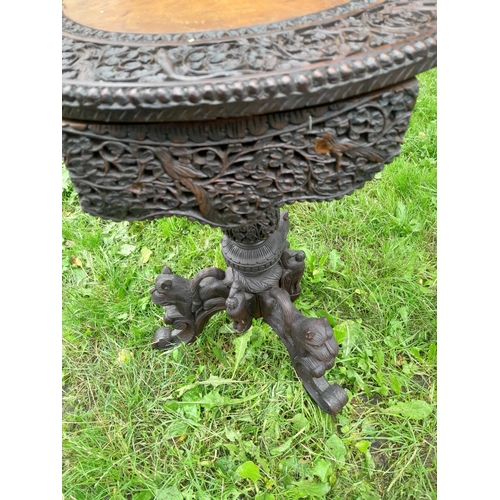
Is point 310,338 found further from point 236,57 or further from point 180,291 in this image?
point 236,57

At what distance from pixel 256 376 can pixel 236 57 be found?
0.89m

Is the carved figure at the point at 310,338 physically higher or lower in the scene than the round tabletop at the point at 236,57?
lower

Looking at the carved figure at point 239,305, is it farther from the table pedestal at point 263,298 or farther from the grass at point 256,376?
the grass at point 256,376

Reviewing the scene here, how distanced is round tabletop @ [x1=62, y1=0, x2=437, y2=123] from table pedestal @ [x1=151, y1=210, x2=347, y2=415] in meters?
0.45

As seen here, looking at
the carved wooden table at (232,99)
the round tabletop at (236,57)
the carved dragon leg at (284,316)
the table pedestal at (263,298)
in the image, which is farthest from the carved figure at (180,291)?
the round tabletop at (236,57)

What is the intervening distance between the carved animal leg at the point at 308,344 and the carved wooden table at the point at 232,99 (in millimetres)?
454

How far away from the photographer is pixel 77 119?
0.65 metres

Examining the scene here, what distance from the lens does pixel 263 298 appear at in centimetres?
122

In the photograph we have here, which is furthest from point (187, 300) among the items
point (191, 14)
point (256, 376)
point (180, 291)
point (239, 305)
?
point (191, 14)

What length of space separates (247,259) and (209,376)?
369 millimetres

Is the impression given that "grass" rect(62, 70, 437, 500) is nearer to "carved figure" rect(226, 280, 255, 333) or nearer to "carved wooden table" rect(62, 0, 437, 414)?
"carved figure" rect(226, 280, 255, 333)

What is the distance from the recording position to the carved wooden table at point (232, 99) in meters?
0.60

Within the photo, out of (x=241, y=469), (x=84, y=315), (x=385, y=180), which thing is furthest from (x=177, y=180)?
(x=385, y=180)

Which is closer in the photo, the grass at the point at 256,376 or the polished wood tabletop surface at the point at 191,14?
the polished wood tabletop surface at the point at 191,14
